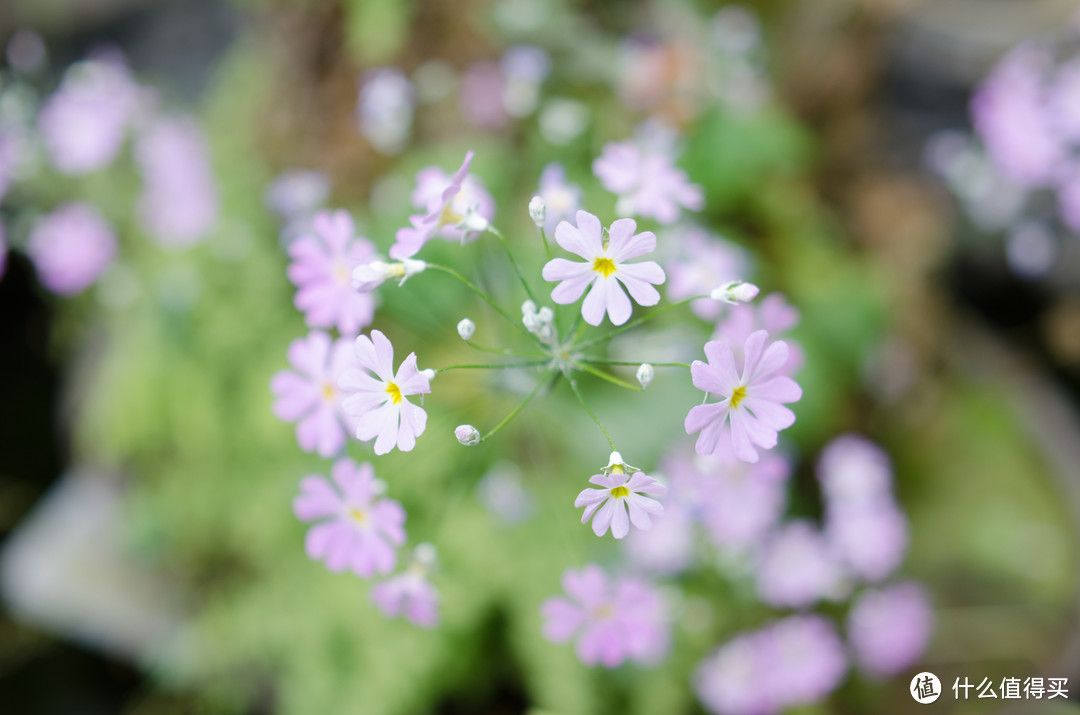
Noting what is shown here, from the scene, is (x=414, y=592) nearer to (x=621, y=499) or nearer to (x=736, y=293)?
(x=621, y=499)

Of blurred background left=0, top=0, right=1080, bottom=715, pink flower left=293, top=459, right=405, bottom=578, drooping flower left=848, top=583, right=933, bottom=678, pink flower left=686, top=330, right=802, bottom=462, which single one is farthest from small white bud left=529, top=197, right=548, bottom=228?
drooping flower left=848, top=583, right=933, bottom=678

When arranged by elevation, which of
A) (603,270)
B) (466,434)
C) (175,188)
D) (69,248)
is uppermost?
(175,188)

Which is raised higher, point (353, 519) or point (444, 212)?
point (444, 212)

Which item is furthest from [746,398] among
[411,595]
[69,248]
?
[69,248]

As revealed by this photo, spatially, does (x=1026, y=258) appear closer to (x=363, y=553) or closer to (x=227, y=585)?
(x=363, y=553)

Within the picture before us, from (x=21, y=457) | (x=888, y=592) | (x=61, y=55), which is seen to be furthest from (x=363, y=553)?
(x=61, y=55)
